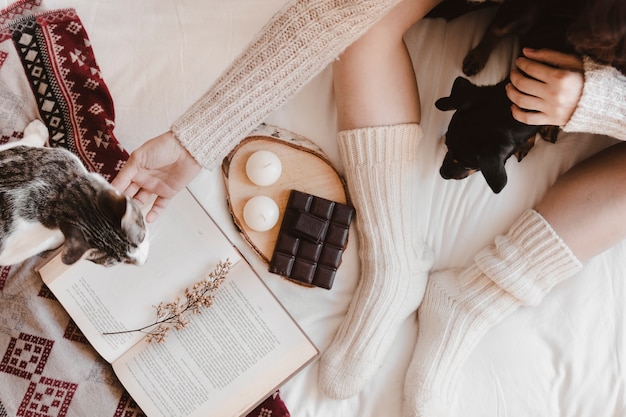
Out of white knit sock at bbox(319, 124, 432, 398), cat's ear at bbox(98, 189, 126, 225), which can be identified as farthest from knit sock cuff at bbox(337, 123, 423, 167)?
cat's ear at bbox(98, 189, 126, 225)

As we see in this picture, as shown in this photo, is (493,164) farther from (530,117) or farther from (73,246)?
(73,246)

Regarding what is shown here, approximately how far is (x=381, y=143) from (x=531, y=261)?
1.15 feet

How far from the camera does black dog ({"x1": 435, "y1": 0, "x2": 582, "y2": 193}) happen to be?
36.9 inches

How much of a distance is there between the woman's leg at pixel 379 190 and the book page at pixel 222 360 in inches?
3.7

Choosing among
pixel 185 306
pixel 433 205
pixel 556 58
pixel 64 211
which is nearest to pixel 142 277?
pixel 185 306

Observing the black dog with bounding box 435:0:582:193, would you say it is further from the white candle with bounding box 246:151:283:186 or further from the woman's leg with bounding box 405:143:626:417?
the white candle with bounding box 246:151:283:186

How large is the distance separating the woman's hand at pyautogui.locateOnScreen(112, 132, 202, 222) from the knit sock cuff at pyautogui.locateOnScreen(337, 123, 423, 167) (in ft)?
0.95

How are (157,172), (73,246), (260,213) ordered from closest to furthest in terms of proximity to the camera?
1. (73,246)
2. (157,172)
3. (260,213)

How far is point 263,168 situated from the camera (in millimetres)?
1074

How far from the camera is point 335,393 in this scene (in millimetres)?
1045

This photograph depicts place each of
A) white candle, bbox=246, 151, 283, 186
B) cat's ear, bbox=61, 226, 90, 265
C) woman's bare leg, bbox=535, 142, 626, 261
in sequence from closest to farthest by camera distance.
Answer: cat's ear, bbox=61, 226, 90, 265
woman's bare leg, bbox=535, 142, 626, 261
white candle, bbox=246, 151, 283, 186

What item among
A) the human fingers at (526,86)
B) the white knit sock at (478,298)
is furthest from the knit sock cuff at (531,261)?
the human fingers at (526,86)

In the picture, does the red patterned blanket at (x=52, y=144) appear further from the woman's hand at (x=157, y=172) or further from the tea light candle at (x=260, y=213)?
the tea light candle at (x=260, y=213)

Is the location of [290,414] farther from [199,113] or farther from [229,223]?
[199,113]
